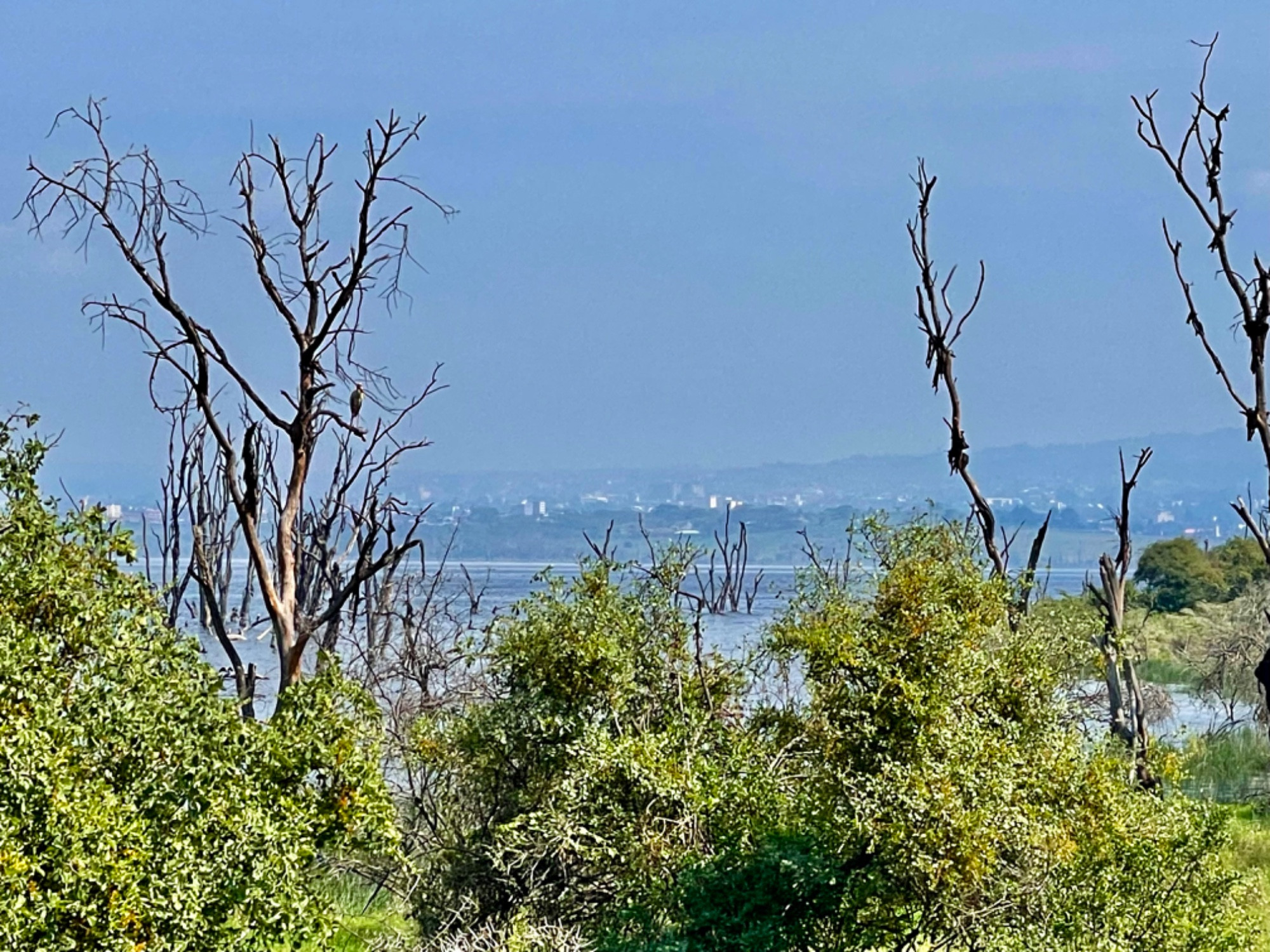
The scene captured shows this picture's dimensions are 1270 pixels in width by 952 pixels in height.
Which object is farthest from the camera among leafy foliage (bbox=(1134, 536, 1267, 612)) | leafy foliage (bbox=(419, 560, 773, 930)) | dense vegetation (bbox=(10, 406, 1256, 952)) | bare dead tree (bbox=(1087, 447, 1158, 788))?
leafy foliage (bbox=(1134, 536, 1267, 612))

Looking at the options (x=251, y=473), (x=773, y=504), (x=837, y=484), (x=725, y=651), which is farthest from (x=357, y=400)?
(x=837, y=484)

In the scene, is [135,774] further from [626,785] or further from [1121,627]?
[1121,627]

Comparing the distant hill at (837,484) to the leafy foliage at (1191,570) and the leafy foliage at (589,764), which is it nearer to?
the leafy foliage at (1191,570)

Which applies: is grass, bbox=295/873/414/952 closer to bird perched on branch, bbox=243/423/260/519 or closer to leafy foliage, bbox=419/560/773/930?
leafy foliage, bbox=419/560/773/930

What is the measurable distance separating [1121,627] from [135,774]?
29.8ft

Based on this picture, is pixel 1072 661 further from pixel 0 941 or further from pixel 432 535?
pixel 432 535

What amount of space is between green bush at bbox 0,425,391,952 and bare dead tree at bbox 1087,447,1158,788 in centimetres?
601

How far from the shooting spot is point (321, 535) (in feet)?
47.9

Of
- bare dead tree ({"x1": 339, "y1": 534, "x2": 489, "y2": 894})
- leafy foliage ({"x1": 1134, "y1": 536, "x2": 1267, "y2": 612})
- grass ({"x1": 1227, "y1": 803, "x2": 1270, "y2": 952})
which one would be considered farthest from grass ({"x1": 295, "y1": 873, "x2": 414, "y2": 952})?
leafy foliage ({"x1": 1134, "y1": 536, "x2": 1267, "y2": 612})

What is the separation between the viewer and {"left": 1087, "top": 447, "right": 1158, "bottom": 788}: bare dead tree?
1207 centimetres

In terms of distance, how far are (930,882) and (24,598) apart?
13.7 feet

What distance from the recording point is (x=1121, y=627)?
43.5 feet

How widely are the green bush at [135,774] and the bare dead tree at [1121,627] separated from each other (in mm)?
6013

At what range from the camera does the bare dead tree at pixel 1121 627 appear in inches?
475
